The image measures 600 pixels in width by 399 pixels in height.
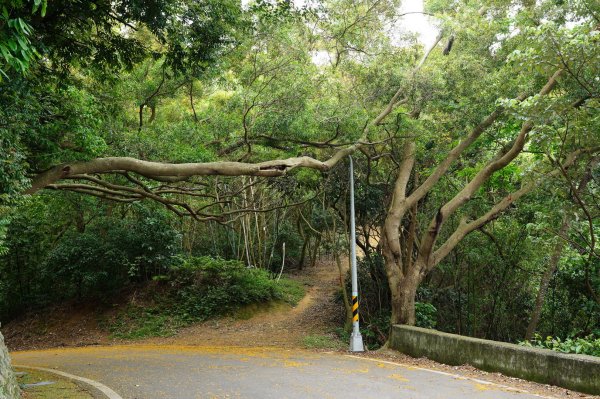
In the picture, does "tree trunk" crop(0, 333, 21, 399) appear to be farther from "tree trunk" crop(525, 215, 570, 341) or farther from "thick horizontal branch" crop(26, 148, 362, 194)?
"tree trunk" crop(525, 215, 570, 341)

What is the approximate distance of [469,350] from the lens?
11211 millimetres

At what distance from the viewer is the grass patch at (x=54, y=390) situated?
24.2 ft

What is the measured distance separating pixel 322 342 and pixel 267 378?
299 inches

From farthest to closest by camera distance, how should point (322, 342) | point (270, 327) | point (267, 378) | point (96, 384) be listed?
point (270, 327), point (322, 342), point (267, 378), point (96, 384)

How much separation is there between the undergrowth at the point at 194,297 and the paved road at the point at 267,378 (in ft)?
22.0

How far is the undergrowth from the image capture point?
20.5 metres

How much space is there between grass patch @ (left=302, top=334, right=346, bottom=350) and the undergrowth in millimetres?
5394

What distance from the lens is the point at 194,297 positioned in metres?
22.2

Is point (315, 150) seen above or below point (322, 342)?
above

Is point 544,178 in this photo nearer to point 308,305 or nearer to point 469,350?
point 469,350

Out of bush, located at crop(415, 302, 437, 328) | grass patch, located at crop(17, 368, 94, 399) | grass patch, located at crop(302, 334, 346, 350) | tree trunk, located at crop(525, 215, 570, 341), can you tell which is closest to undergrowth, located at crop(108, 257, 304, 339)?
grass patch, located at crop(302, 334, 346, 350)

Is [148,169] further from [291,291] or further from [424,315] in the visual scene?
[291,291]

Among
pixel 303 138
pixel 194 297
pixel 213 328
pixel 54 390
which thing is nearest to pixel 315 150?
pixel 303 138

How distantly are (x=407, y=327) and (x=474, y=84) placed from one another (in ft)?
22.8
